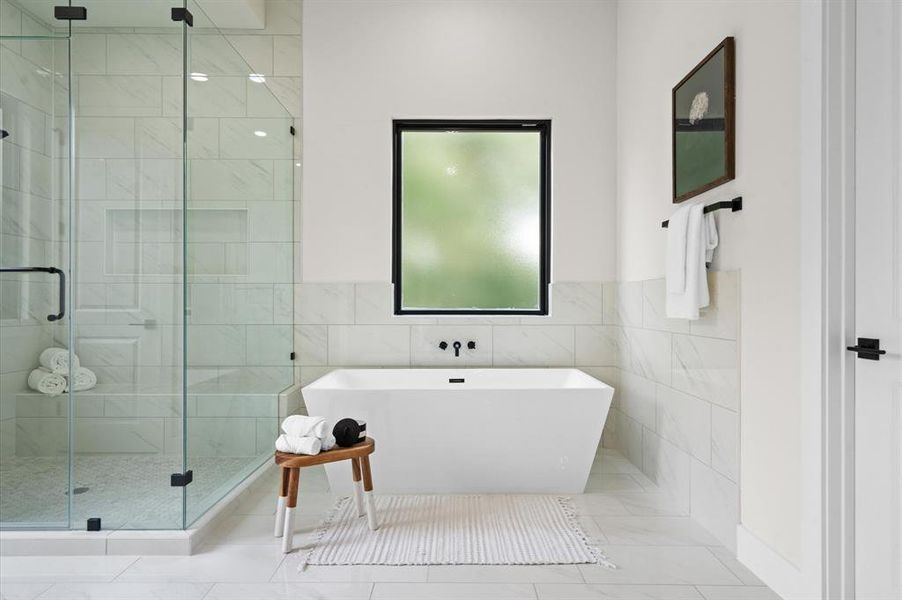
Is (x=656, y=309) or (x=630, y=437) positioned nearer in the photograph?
(x=656, y=309)

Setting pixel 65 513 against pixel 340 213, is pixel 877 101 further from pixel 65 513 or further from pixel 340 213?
pixel 65 513

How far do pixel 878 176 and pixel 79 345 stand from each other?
2943 millimetres

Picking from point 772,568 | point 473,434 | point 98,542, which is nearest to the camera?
point 772,568

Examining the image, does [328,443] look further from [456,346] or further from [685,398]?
[685,398]

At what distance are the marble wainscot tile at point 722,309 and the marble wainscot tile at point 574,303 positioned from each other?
1312 mm

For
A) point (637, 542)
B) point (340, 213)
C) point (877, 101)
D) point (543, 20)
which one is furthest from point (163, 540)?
point (543, 20)

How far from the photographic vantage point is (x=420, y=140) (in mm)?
4027

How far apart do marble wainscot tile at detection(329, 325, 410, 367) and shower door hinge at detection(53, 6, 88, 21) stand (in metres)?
2.21

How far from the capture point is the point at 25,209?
2.41m

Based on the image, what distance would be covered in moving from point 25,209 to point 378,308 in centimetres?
203

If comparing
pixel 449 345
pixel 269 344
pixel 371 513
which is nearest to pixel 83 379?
pixel 269 344

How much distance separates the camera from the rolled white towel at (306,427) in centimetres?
245

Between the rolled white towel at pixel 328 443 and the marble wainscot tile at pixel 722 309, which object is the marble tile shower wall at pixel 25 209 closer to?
the rolled white towel at pixel 328 443

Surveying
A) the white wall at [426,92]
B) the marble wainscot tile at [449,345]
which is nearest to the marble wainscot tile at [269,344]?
the white wall at [426,92]
